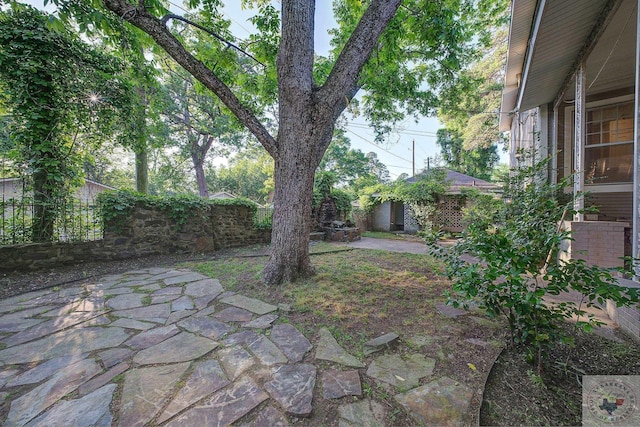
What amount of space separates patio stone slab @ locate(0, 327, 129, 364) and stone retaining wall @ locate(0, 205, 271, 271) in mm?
2988

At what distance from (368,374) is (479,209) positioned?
7.98m

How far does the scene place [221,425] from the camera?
4.08 ft

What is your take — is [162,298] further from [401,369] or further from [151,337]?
[401,369]

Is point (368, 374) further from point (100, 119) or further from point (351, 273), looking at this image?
point (100, 119)

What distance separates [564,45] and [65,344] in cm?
671

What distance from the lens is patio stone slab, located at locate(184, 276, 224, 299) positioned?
10.2ft

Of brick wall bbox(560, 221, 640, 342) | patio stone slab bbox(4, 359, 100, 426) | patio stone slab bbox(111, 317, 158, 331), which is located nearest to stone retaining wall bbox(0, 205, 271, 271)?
patio stone slab bbox(111, 317, 158, 331)

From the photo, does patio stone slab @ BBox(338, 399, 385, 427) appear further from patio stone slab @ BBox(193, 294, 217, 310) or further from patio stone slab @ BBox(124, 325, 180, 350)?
patio stone slab @ BBox(193, 294, 217, 310)

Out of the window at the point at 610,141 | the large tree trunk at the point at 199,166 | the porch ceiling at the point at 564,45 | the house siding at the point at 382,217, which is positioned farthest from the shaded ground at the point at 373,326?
the large tree trunk at the point at 199,166

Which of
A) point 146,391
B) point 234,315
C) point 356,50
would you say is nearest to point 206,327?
point 234,315

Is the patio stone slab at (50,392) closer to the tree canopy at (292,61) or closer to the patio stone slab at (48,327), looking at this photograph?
the patio stone slab at (48,327)

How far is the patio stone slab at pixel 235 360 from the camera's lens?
5.45 ft

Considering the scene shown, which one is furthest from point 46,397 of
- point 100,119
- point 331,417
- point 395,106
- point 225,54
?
point 395,106

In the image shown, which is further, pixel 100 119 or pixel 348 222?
pixel 348 222
